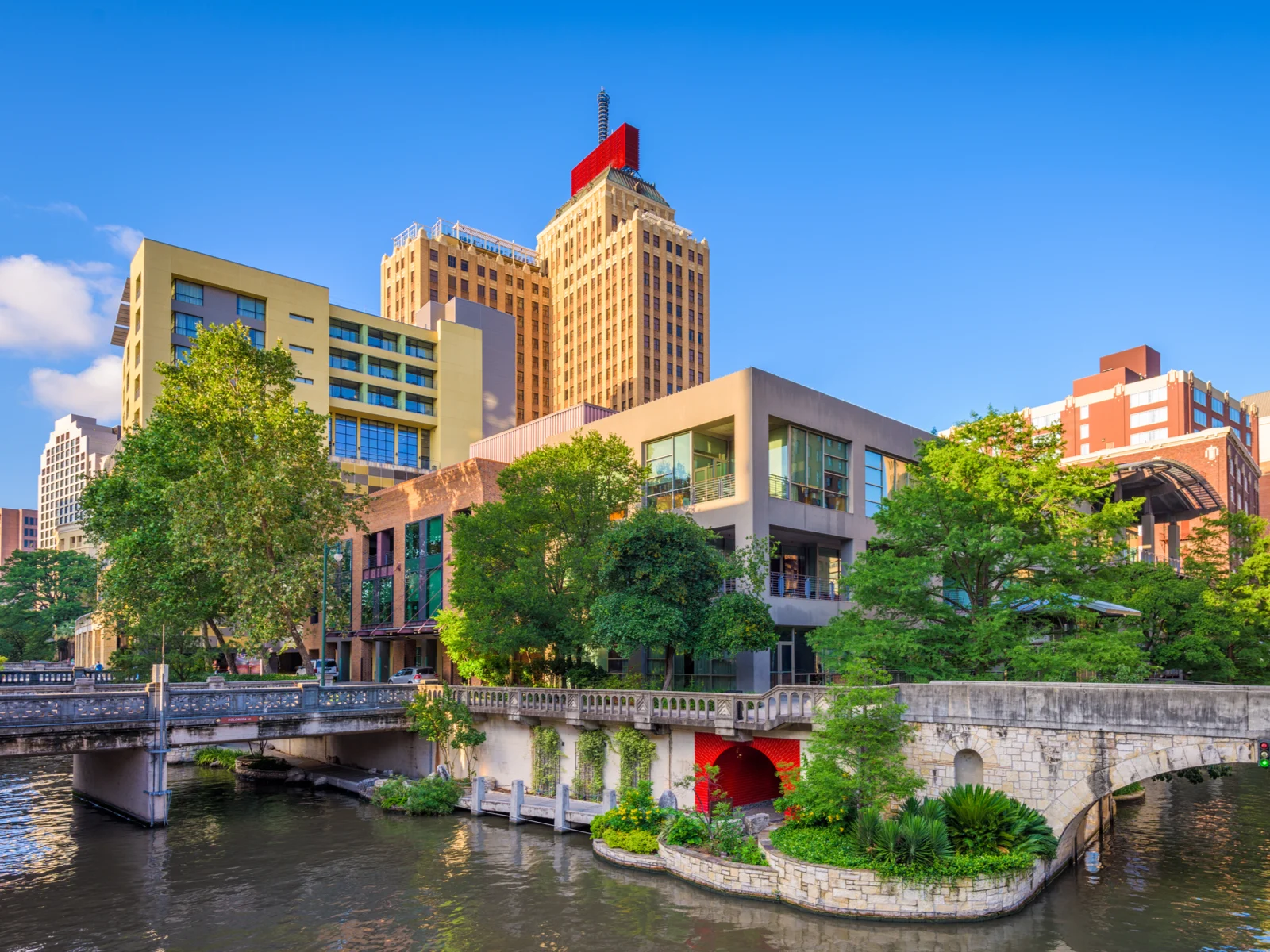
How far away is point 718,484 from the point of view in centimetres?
3784

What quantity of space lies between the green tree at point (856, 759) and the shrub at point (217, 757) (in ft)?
106

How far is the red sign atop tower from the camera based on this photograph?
137m

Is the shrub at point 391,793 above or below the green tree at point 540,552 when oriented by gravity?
below

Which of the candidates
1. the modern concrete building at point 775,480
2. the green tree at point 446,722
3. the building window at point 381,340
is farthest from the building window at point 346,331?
the green tree at point 446,722

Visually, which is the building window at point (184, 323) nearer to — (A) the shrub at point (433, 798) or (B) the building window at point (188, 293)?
(B) the building window at point (188, 293)

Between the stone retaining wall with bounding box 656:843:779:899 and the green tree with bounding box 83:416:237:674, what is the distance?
1187 inches

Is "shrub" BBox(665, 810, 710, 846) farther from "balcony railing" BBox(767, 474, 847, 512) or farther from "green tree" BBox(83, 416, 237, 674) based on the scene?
"green tree" BBox(83, 416, 237, 674)

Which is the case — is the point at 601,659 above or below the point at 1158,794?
above

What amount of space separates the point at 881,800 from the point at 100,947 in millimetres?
17087

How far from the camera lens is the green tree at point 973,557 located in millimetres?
26484

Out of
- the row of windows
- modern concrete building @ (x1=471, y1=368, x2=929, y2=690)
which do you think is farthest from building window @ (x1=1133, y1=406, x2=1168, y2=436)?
the row of windows

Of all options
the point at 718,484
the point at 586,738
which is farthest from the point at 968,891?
the point at 718,484

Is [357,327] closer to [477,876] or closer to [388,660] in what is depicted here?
[388,660]

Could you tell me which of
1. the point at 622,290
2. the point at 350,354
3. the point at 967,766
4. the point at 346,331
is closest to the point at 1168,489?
the point at 967,766
